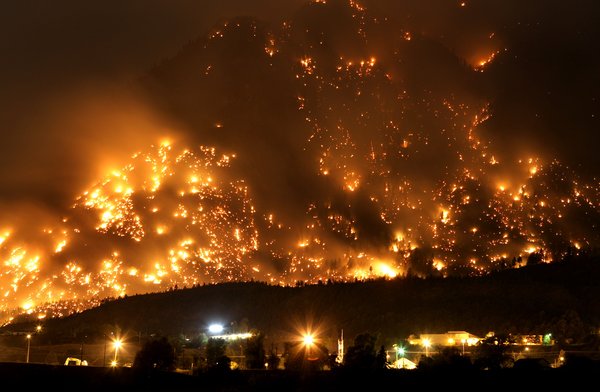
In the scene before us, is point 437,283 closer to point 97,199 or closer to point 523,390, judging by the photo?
point 523,390

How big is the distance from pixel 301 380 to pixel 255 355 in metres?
24.9

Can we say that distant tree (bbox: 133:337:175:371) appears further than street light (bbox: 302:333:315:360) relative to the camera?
No

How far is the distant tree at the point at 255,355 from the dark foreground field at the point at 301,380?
809 inches

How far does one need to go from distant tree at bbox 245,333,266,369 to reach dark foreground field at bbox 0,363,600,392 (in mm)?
20538

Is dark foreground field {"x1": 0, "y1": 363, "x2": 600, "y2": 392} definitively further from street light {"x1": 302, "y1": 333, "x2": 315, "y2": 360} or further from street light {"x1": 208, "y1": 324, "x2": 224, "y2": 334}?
street light {"x1": 208, "y1": 324, "x2": 224, "y2": 334}

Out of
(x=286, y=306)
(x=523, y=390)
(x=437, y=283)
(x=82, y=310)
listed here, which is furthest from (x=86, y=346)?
(x=523, y=390)

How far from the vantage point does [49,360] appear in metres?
52.6

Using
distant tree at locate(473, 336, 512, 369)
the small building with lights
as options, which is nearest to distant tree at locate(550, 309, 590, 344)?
distant tree at locate(473, 336, 512, 369)

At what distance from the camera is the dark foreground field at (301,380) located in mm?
24391

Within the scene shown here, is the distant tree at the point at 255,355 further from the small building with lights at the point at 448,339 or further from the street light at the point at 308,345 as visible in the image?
the small building with lights at the point at 448,339

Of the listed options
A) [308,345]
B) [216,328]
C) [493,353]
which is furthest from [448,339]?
[216,328]

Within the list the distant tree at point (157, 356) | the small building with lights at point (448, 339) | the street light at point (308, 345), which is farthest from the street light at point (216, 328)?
the distant tree at point (157, 356)

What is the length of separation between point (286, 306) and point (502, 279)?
1165 inches

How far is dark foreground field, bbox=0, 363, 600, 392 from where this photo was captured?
24.4 m
